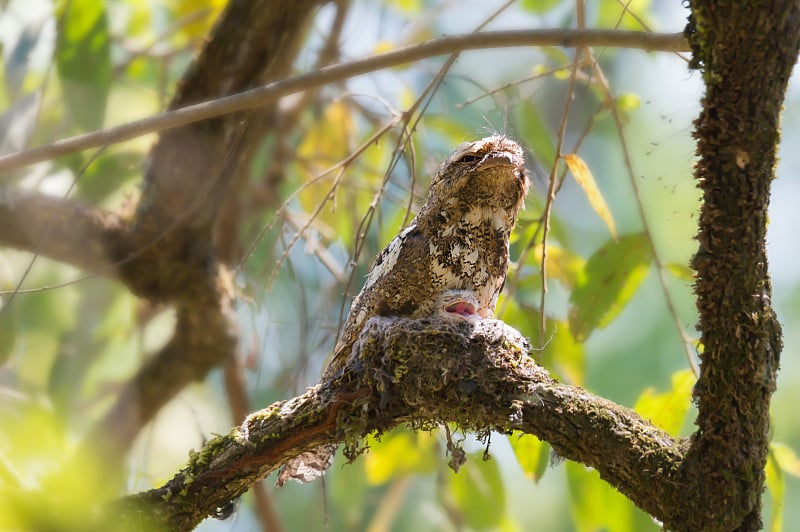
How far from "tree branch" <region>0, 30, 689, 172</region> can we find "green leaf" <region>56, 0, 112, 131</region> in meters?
1.50

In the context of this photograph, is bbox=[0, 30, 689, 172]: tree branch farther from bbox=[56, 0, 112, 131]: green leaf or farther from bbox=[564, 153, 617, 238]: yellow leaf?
bbox=[56, 0, 112, 131]: green leaf

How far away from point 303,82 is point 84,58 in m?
1.90

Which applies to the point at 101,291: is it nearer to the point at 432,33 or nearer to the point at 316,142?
the point at 316,142

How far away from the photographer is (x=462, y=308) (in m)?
2.71

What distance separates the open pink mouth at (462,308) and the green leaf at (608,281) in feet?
1.78

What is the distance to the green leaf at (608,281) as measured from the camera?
305 cm

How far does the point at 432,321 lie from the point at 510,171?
1.99 ft

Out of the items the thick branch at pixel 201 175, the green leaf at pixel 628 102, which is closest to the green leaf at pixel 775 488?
the green leaf at pixel 628 102

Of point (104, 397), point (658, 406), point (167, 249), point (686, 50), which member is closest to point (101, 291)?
point (167, 249)

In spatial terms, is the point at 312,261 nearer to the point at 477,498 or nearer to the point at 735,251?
the point at 477,498

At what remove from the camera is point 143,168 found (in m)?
3.87

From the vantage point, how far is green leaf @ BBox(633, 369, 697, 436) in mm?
2822

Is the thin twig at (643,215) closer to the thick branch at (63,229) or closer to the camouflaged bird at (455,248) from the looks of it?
the camouflaged bird at (455,248)

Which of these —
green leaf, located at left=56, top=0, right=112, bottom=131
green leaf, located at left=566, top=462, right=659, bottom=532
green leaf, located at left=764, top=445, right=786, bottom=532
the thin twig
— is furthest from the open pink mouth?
green leaf, located at left=56, top=0, right=112, bottom=131
